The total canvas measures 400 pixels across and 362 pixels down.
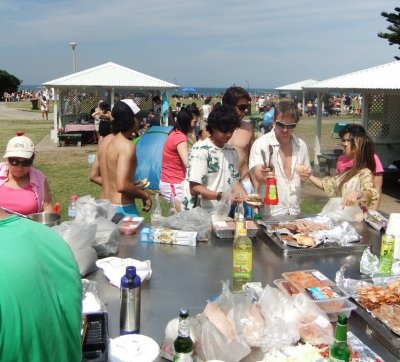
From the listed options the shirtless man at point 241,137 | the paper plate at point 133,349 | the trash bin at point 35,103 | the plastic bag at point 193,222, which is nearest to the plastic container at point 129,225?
the plastic bag at point 193,222

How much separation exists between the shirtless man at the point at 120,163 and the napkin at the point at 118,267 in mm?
1143

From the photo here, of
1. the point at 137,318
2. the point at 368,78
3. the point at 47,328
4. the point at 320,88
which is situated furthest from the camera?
the point at 320,88

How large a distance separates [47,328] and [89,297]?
3.19 feet

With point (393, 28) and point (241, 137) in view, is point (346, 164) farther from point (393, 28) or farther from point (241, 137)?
point (393, 28)

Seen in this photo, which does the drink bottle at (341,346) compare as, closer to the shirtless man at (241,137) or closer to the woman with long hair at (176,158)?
the shirtless man at (241,137)

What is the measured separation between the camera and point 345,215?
3.48m

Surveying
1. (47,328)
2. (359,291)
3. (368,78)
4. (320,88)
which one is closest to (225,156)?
(359,291)

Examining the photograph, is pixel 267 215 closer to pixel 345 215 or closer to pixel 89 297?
pixel 345 215

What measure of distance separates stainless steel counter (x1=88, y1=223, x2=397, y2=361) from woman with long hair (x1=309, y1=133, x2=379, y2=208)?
0.55 metres

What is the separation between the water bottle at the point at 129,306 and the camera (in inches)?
75.6

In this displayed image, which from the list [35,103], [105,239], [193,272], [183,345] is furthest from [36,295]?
[35,103]

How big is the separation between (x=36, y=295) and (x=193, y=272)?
4.97ft

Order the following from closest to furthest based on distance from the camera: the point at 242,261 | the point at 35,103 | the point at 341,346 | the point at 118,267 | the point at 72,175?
the point at 341,346
the point at 242,261
the point at 118,267
the point at 72,175
the point at 35,103

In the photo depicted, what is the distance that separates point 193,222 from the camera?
10.3ft
